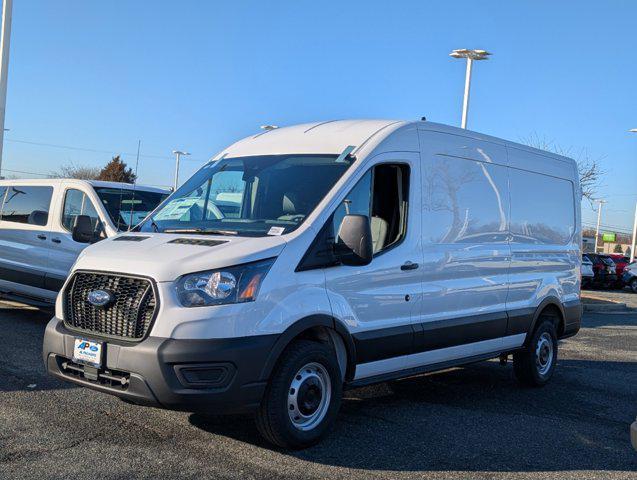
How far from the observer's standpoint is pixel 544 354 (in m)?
8.19

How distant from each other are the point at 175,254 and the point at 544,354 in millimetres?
5138

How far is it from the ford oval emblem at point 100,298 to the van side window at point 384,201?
1.93m

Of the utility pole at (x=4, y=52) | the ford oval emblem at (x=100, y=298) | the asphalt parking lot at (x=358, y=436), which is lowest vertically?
the asphalt parking lot at (x=358, y=436)

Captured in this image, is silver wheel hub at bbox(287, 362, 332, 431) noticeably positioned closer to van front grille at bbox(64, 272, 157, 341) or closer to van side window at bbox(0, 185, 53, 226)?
van front grille at bbox(64, 272, 157, 341)

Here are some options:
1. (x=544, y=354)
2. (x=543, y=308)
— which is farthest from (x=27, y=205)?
(x=544, y=354)

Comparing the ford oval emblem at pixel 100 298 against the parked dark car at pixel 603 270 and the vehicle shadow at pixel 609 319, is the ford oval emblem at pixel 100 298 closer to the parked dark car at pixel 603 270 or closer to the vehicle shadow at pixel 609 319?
the vehicle shadow at pixel 609 319

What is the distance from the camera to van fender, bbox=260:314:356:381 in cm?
472

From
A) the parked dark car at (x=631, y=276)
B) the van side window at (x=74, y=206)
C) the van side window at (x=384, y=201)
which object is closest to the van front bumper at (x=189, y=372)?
the van side window at (x=384, y=201)

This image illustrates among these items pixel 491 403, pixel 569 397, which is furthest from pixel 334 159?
pixel 569 397

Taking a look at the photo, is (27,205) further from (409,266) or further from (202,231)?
(409,266)

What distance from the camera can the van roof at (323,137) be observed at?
5809mm

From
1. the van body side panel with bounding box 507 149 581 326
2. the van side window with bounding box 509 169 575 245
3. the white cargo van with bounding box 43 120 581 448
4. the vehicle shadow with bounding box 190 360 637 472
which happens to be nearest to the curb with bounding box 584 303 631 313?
the van body side panel with bounding box 507 149 581 326

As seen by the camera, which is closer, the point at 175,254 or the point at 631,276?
the point at 175,254

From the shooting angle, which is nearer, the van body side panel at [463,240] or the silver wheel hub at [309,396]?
the silver wheel hub at [309,396]
